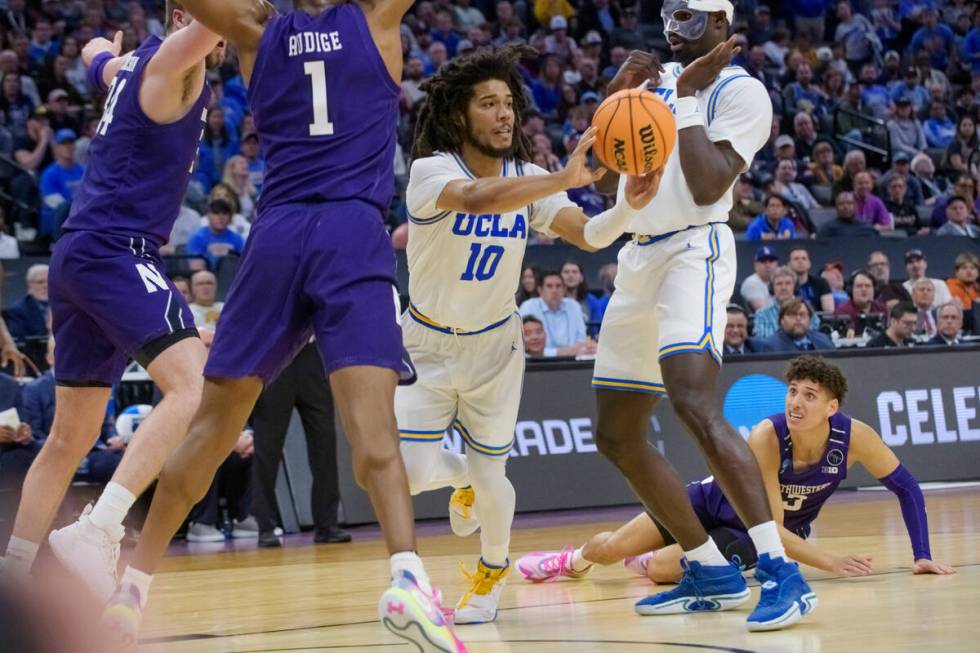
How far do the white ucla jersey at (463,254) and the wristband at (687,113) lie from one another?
61cm

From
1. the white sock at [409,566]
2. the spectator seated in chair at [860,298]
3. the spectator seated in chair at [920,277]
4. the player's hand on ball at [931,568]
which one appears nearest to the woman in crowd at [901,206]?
the spectator seated in chair at [920,277]

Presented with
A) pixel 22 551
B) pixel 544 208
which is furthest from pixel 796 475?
pixel 22 551

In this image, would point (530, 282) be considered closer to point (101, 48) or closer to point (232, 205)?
point (232, 205)

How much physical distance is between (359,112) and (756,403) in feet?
24.6

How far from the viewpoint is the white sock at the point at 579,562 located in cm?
710

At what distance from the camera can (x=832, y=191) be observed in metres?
18.7

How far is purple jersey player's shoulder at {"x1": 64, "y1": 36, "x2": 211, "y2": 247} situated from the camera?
5.78 m

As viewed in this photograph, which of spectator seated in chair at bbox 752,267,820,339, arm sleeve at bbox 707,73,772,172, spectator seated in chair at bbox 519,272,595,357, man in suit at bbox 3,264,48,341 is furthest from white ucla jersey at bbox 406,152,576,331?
spectator seated in chair at bbox 752,267,820,339

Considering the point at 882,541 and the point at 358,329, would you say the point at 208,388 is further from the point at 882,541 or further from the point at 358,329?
the point at 882,541

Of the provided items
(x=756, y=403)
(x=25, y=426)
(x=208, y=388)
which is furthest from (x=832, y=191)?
(x=208, y=388)

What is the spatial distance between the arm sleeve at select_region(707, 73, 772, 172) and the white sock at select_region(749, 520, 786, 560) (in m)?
1.45

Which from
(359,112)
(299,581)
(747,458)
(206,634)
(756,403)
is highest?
(359,112)

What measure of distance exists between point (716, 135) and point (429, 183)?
1.17 metres

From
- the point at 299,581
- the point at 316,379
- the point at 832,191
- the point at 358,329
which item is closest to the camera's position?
the point at 358,329
